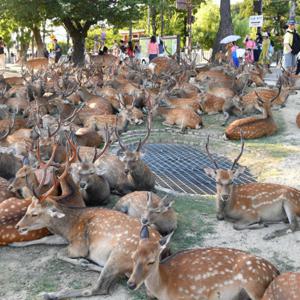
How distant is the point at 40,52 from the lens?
26625mm

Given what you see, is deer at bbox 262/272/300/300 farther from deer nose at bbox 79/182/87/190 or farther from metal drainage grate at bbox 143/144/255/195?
metal drainage grate at bbox 143/144/255/195

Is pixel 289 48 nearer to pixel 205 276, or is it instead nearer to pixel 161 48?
pixel 161 48

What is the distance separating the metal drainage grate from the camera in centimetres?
635

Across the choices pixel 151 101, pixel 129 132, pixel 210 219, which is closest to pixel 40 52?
pixel 151 101

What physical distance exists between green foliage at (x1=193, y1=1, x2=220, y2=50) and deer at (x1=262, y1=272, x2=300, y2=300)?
3490 centimetres

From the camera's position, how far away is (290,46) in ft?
48.4

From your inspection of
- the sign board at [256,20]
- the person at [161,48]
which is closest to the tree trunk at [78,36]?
the person at [161,48]

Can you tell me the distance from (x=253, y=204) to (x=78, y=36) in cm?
1712

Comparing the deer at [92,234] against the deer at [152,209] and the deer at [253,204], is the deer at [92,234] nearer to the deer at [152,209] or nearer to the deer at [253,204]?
the deer at [152,209]

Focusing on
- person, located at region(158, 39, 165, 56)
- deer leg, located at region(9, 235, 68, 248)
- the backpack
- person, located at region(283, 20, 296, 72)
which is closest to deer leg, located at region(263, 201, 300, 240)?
deer leg, located at region(9, 235, 68, 248)

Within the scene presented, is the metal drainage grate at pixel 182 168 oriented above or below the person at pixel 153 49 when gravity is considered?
below

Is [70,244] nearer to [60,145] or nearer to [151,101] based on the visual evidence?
[60,145]

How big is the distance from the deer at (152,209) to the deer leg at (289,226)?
0.92m

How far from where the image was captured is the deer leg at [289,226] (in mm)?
4652
